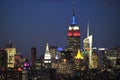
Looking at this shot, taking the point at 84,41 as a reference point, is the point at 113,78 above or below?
below

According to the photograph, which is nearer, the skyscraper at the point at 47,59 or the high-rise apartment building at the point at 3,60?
the high-rise apartment building at the point at 3,60

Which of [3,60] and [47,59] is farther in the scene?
[47,59]

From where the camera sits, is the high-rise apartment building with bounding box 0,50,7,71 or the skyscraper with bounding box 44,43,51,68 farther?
the skyscraper with bounding box 44,43,51,68

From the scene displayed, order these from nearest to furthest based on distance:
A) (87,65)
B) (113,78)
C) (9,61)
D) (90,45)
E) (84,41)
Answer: (113,78) < (9,61) < (87,65) < (90,45) < (84,41)

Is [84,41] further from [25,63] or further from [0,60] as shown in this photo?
[0,60]

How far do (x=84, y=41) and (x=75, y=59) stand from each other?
11131 millimetres

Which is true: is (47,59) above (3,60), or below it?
above

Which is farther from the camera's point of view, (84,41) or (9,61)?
(84,41)

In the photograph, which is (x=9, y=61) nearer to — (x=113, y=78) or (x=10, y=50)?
(x=10, y=50)

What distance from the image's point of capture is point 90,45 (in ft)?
145

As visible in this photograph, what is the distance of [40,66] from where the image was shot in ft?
111

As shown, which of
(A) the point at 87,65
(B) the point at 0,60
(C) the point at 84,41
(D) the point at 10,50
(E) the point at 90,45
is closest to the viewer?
(B) the point at 0,60

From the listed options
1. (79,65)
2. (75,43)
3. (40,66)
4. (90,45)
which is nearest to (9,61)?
(40,66)

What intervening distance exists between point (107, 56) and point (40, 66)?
548 centimetres
